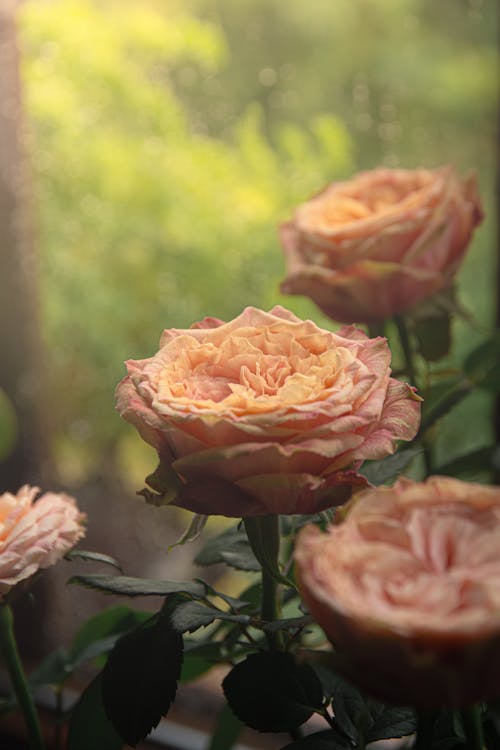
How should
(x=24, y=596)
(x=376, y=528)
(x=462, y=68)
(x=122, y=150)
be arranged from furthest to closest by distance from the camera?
(x=122, y=150) < (x=462, y=68) < (x=24, y=596) < (x=376, y=528)

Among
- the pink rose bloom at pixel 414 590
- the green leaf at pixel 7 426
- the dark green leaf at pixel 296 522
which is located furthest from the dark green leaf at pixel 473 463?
the green leaf at pixel 7 426

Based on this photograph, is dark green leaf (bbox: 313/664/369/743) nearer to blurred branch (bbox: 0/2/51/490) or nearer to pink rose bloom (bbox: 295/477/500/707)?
pink rose bloom (bbox: 295/477/500/707)

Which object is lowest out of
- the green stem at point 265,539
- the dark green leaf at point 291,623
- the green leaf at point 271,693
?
the green leaf at point 271,693

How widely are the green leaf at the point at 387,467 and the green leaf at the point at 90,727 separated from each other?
13 centimetres

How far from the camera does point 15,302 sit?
0.78 m

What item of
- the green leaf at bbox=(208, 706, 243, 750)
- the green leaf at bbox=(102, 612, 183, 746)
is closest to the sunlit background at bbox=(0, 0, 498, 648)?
the green leaf at bbox=(208, 706, 243, 750)

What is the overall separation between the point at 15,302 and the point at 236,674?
575 millimetres

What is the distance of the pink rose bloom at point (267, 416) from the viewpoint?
224 millimetres

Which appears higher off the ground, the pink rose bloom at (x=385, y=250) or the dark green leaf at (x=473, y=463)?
the pink rose bloom at (x=385, y=250)

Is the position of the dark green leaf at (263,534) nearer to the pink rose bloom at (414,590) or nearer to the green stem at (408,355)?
the pink rose bloom at (414,590)

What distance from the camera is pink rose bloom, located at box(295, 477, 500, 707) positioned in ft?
0.56

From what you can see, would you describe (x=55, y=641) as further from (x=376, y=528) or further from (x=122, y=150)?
(x=376, y=528)

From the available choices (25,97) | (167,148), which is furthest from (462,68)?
(25,97)

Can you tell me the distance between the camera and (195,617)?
10.7 inches
